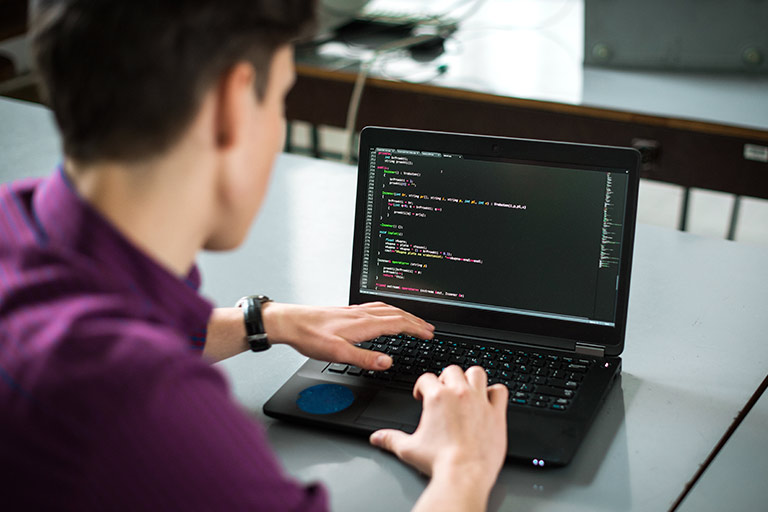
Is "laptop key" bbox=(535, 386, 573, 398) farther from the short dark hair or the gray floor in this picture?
the gray floor

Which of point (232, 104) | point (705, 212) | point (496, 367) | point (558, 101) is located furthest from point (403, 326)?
point (705, 212)

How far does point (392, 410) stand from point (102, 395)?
48 cm

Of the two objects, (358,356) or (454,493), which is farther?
(358,356)

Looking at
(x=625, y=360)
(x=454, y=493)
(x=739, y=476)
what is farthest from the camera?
(x=625, y=360)

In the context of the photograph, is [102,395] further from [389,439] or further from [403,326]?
[403,326]

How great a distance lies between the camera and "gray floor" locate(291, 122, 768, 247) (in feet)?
10.4

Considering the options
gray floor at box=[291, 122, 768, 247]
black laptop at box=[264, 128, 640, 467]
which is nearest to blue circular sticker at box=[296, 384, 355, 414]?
black laptop at box=[264, 128, 640, 467]

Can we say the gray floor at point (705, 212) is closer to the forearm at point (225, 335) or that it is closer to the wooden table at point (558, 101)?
the wooden table at point (558, 101)

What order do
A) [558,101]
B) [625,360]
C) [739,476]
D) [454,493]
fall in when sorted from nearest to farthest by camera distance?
[454,493] < [739,476] < [625,360] < [558,101]

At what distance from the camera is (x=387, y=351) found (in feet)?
3.52

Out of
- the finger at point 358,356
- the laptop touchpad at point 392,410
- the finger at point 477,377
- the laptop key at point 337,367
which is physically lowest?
the laptop touchpad at point 392,410

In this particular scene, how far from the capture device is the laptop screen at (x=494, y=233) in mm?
1043

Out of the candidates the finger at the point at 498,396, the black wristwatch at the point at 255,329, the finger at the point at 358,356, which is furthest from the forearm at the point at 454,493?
the black wristwatch at the point at 255,329

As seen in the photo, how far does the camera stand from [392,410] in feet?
3.19
